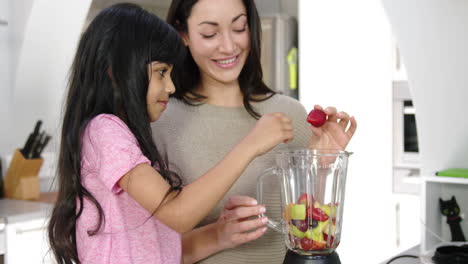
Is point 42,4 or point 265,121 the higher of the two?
point 42,4

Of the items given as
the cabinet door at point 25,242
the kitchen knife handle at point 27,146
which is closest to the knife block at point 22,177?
the kitchen knife handle at point 27,146

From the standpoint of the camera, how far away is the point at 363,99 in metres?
2.73

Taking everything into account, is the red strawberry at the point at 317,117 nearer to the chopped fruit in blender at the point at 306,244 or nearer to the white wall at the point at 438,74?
the chopped fruit in blender at the point at 306,244

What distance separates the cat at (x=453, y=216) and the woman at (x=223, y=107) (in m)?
0.72

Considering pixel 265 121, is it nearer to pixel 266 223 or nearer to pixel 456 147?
pixel 266 223

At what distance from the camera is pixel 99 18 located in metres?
0.90

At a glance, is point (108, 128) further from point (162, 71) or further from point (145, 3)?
point (145, 3)

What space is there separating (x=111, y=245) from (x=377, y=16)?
2150mm

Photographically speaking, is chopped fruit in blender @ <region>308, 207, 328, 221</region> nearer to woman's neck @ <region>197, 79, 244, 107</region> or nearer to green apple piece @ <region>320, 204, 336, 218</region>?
green apple piece @ <region>320, 204, 336, 218</region>

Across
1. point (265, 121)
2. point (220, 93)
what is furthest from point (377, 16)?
point (265, 121)

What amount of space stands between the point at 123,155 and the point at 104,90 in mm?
121

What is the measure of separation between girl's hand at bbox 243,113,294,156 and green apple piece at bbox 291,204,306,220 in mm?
109

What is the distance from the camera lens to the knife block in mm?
2340

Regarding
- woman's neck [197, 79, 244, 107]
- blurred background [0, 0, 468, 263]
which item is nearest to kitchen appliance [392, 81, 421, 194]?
blurred background [0, 0, 468, 263]
